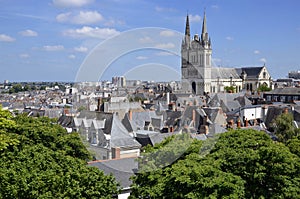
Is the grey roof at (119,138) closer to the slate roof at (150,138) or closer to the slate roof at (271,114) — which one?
the slate roof at (150,138)

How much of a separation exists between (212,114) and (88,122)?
2773 centimetres

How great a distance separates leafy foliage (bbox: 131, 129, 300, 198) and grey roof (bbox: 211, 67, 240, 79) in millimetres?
112797

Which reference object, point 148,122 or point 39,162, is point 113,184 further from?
point 148,122

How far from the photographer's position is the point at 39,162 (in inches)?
716

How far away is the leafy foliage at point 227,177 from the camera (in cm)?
1491

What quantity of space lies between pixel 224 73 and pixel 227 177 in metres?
129

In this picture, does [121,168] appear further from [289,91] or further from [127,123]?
[289,91]

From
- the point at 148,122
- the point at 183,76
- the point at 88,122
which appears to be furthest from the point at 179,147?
the point at 148,122

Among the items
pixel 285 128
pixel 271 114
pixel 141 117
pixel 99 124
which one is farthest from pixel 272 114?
pixel 99 124

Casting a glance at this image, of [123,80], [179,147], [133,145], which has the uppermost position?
[123,80]

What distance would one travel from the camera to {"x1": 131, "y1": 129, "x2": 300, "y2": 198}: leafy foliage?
14906 mm

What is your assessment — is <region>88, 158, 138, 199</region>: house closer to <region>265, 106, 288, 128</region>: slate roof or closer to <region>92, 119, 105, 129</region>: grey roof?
<region>92, 119, 105, 129</region>: grey roof

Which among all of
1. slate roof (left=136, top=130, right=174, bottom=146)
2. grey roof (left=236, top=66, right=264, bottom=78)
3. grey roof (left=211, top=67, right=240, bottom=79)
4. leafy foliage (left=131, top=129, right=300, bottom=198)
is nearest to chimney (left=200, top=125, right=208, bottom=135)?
slate roof (left=136, top=130, right=174, bottom=146)

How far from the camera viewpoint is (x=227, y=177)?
15469mm
